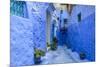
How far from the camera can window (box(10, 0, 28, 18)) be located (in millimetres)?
1786

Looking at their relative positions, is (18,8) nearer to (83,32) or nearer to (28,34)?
(28,34)

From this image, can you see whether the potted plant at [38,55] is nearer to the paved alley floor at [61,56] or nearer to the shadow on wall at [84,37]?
the paved alley floor at [61,56]

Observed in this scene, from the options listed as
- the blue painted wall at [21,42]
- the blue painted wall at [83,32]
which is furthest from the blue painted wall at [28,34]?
the blue painted wall at [83,32]

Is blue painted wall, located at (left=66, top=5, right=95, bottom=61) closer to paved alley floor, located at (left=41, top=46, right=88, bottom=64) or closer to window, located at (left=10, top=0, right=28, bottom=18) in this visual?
paved alley floor, located at (left=41, top=46, right=88, bottom=64)

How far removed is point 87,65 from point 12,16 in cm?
92

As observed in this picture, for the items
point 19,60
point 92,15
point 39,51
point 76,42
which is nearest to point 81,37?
point 76,42

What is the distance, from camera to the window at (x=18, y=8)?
179 cm

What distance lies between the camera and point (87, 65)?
2039mm

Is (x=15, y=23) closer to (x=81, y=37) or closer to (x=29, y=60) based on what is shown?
(x=29, y=60)

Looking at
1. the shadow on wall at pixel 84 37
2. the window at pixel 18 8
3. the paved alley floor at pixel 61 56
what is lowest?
the paved alley floor at pixel 61 56

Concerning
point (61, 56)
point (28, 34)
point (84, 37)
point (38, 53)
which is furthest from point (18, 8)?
point (84, 37)

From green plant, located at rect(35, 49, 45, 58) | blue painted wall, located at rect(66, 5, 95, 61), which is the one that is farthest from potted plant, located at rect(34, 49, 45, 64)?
blue painted wall, located at rect(66, 5, 95, 61)

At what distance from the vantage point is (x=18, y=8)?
1.81 metres

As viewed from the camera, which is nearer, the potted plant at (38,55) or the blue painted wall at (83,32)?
the potted plant at (38,55)
